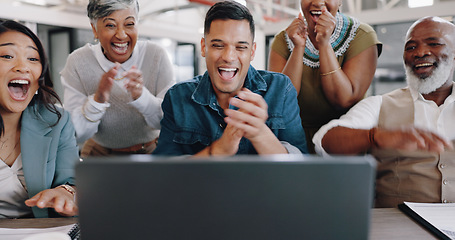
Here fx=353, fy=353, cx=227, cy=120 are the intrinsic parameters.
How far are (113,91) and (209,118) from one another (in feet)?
2.49

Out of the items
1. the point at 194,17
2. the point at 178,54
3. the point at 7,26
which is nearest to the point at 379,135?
the point at 7,26

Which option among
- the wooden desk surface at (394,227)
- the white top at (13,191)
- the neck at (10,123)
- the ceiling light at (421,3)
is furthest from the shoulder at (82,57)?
the ceiling light at (421,3)

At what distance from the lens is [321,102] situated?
1.98 meters

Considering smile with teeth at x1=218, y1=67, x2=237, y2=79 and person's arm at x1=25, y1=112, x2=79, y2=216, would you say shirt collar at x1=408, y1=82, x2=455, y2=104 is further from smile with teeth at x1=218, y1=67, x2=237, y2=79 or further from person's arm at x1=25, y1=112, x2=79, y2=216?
person's arm at x1=25, y1=112, x2=79, y2=216

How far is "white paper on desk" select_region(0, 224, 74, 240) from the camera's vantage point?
105 cm

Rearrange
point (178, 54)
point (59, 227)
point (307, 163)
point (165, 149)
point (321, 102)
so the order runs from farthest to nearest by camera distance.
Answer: point (178, 54) < point (321, 102) < point (165, 149) < point (59, 227) < point (307, 163)

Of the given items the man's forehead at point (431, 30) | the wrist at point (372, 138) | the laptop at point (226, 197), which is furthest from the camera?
the man's forehead at point (431, 30)

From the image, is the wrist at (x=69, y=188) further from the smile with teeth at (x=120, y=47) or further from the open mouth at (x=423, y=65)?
the open mouth at (x=423, y=65)

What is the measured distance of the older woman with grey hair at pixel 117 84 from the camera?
187 cm

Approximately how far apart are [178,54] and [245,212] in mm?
7582

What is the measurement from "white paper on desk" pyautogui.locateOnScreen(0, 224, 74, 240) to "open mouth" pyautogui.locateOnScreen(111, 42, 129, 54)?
3.62 feet

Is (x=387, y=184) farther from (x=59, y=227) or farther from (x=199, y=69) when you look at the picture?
(x=199, y=69)

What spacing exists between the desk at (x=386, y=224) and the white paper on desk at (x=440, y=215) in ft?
0.17

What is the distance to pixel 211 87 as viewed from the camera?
163 cm
